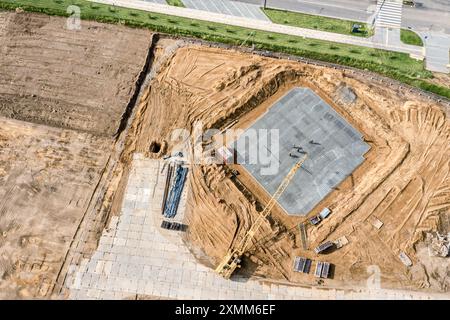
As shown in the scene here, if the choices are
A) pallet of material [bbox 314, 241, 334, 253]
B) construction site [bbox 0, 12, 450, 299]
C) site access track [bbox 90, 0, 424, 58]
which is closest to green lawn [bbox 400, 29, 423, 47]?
site access track [bbox 90, 0, 424, 58]

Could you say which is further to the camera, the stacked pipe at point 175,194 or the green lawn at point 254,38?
the green lawn at point 254,38

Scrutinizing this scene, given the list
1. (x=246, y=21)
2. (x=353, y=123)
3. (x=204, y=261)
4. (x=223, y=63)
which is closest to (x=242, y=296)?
(x=204, y=261)

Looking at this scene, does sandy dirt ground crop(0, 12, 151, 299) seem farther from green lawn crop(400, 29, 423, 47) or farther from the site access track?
green lawn crop(400, 29, 423, 47)

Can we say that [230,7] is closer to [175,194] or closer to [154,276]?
[175,194]

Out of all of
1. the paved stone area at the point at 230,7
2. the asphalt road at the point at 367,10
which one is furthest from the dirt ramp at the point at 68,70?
the asphalt road at the point at 367,10

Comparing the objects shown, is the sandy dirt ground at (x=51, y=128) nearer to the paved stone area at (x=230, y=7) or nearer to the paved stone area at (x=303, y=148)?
the paved stone area at (x=230, y=7)

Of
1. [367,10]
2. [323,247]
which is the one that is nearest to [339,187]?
[323,247]
